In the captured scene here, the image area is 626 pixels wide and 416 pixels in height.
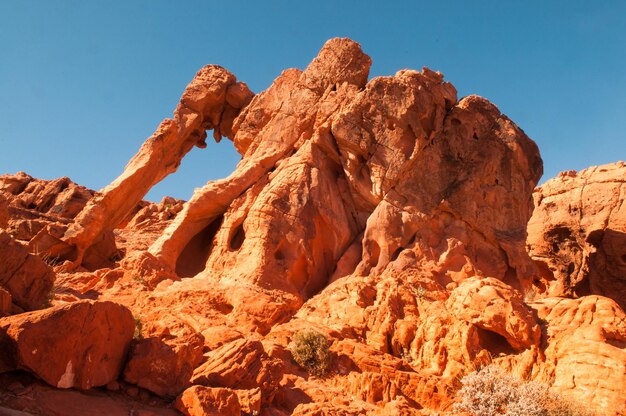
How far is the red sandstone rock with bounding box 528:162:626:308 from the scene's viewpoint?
2314 cm

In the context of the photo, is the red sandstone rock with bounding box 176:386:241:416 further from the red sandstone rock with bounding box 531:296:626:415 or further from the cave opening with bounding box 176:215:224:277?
the cave opening with bounding box 176:215:224:277

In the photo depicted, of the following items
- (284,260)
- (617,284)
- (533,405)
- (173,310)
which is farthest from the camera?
(617,284)

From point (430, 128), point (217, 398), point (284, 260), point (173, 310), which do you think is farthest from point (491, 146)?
point (217, 398)

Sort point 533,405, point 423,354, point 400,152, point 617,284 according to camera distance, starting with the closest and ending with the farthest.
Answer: point 533,405 < point 423,354 < point 400,152 < point 617,284

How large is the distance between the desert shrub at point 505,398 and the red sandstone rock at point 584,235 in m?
16.2

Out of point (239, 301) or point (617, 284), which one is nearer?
point (239, 301)

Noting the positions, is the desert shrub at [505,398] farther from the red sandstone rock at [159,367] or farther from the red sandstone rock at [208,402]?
the red sandstone rock at [159,367]

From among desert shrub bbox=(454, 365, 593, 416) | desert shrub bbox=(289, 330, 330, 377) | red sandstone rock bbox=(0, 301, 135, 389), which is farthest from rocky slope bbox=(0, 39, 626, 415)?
desert shrub bbox=(454, 365, 593, 416)

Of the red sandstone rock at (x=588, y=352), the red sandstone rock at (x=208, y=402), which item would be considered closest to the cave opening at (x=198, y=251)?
the red sandstone rock at (x=208, y=402)

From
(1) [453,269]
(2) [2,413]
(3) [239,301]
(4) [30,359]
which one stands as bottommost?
(2) [2,413]

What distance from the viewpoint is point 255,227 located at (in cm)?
1462

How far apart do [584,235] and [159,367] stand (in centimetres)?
2171

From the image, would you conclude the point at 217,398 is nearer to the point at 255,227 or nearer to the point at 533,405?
the point at 533,405

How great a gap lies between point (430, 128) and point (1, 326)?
1334 cm
